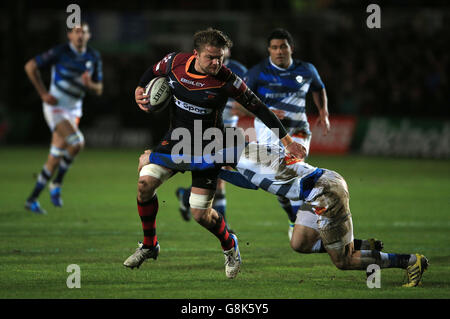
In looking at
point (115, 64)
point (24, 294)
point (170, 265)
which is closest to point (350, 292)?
point (170, 265)

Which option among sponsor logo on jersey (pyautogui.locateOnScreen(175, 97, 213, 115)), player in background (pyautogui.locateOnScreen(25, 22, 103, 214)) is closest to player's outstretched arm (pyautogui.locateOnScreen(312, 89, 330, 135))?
sponsor logo on jersey (pyautogui.locateOnScreen(175, 97, 213, 115))

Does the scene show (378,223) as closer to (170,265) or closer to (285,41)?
(285,41)

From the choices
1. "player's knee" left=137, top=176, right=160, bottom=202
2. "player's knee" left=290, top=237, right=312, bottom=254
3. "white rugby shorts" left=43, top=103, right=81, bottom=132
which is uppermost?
"white rugby shorts" left=43, top=103, right=81, bottom=132

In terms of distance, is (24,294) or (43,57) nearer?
(24,294)

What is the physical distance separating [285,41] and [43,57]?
4089 millimetres

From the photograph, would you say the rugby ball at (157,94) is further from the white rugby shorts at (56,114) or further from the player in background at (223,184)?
the white rugby shorts at (56,114)

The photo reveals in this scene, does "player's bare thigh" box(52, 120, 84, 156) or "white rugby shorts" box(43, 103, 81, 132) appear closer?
"player's bare thigh" box(52, 120, 84, 156)

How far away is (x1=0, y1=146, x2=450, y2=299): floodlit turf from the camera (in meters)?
5.67

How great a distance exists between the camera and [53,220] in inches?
367

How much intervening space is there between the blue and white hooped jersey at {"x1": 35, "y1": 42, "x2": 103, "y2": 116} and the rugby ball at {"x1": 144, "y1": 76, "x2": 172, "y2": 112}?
4.82 metres

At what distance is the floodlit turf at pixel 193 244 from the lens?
18.6 feet

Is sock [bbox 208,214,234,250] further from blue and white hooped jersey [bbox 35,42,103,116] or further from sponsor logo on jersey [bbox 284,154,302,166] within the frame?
blue and white hooped jersey [bbox 35,42,103,116]

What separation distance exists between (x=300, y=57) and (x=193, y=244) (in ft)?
52.0

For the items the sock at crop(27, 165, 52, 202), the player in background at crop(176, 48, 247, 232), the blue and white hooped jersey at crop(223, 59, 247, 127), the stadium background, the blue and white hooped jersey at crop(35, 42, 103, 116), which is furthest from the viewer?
the stadium background
